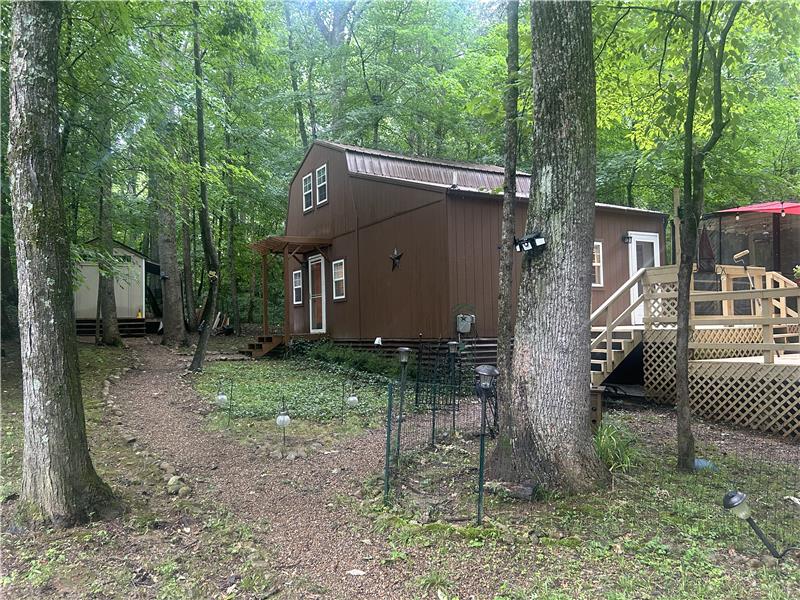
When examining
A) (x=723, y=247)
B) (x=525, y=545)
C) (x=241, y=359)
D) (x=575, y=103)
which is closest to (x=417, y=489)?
(x=525, y=545)

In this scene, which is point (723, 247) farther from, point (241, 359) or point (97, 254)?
point (97, 254)

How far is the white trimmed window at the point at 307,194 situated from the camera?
1514 centimetres

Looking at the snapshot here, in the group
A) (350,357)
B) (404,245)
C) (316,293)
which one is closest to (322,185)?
(316,293)

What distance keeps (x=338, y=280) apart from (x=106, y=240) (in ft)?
18.6

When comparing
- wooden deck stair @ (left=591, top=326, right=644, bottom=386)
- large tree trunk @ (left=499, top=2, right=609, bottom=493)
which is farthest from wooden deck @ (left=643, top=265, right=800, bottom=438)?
large tree trunk @ (left=499, top=2, right=609, bottom=493)

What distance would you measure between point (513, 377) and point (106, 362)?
31.2 ft

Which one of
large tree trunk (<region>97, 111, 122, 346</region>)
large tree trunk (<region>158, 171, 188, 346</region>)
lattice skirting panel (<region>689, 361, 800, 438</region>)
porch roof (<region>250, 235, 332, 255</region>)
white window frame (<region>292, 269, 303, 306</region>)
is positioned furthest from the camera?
white window frame (<region>292, 269, 303, 306</region>)

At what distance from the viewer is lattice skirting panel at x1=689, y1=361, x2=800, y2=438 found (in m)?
6.38

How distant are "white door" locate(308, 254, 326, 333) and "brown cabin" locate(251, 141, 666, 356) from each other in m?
0.03

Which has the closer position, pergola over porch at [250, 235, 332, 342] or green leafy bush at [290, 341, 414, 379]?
green leafy bush at [290, 341, 414, 379]

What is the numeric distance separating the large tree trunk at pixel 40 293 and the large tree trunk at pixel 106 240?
5.10 m

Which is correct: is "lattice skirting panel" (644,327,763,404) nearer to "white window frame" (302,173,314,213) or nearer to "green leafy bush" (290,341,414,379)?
"green leafy bush" (290,341,414,379)

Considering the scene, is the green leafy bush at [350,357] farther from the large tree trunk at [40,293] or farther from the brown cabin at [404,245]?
the large tree trunk at [40,293]

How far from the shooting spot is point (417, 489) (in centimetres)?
418
